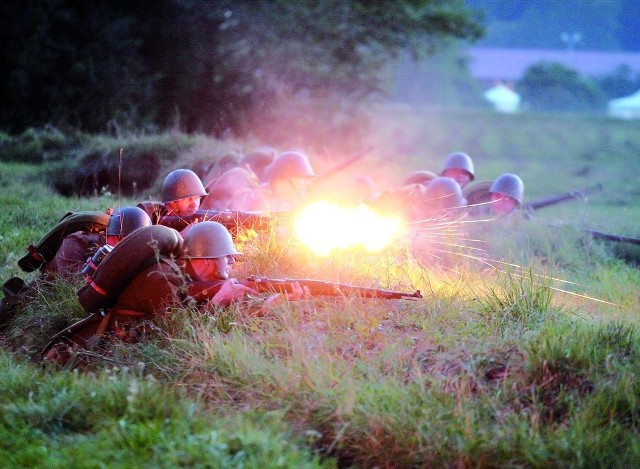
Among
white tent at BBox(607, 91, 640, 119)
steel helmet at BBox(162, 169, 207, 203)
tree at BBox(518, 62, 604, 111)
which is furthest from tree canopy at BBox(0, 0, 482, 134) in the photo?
white tent at BBox(607, 91, 640, 119)

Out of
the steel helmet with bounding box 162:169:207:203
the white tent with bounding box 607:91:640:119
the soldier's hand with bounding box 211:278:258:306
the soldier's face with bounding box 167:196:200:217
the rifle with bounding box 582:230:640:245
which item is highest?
the steel helmet with bounding box 162:169:207:203

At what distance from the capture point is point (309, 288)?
6523mm

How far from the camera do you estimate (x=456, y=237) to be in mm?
9883

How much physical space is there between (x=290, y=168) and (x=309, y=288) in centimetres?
475

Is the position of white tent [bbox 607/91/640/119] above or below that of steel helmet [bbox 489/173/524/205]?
below

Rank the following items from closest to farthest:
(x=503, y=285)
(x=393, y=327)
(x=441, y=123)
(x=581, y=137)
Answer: (x=393, y=327) → (x=503, y=285) → (x=581, y=137) → (x=441, y=123)

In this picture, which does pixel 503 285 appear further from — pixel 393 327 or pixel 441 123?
pixel 441 123

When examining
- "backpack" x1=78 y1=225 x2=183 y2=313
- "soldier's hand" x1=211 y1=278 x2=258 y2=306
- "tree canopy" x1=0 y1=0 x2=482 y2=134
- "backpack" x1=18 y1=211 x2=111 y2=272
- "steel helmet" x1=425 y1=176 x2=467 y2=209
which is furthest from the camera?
"tree canopy" x1=0 y1=0 x2=482 y2=134

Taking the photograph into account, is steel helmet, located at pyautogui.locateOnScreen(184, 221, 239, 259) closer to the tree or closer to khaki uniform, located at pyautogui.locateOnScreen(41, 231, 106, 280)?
khaki uniform, located at pyautogui.locateOnScreen(41, 231, 106, 280)

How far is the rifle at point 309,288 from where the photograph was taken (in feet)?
21.2

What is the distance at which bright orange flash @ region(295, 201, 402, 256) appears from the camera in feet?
25.6

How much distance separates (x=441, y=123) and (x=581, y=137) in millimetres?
5018

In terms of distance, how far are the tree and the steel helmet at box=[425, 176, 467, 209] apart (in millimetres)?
29542

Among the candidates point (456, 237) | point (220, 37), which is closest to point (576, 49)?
point (220, 37)
